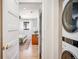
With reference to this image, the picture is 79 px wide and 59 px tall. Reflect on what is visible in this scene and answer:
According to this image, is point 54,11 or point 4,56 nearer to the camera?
point 4,56

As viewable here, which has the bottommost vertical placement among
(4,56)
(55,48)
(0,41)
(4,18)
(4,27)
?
(55,48)

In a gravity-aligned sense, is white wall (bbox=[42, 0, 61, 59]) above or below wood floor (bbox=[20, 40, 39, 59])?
above

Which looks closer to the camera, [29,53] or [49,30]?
[49,30]

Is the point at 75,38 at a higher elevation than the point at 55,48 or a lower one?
higher

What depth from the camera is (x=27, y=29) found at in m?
17.4

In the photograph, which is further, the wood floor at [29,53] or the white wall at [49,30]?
the wood floor at [29,53]

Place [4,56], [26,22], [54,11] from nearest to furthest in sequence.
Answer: [4,56]
[54,11]
[26,22]

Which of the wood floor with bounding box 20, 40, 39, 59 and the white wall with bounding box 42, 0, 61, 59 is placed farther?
the wood floor with bounding box 20, 40, 39, 59

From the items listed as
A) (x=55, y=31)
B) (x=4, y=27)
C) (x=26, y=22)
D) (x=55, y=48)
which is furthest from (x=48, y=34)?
(x=26, y=22)

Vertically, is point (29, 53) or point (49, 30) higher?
point (49, 30)

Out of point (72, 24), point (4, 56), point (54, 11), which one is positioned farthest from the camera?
point (54, 11)

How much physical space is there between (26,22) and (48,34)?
43.1 ft

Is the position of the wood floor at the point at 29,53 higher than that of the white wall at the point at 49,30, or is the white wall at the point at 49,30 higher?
the white wall at the point at 49,30

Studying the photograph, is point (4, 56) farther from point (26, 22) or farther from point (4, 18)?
point (26, 22)
